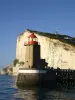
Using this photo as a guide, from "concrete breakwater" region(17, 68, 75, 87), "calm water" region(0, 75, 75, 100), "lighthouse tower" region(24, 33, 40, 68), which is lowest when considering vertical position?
"calm water" region(0, 75, 75, 100)

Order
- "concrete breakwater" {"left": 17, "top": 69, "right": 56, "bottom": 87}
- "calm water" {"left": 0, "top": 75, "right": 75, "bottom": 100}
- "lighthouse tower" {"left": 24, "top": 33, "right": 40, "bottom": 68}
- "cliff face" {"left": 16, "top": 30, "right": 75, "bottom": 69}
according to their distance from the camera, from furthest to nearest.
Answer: "cliff face" {"left": 16, "top": 30, "right": 75, "bottom": 69} → "lighthouse tower" {"left": 24, "top": 33, "right": 40, "bottom": 68} → "concrete breakwater" {"left": 17, "top": 69, "right": 56, "bottom": 87} → "calm water" {"left": 0, "top": 75, "right": 75, "bottom": 100}

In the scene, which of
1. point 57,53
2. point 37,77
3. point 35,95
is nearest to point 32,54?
point 37,77

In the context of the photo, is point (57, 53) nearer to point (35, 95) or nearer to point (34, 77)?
point (34, 77)

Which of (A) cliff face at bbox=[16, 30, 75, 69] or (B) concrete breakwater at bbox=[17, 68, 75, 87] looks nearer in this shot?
(B) concrete breakwater at bbox=[17, 68, 75, 87]

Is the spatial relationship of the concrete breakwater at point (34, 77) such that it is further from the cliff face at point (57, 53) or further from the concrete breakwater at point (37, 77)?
the cliff face at point (57, 53)

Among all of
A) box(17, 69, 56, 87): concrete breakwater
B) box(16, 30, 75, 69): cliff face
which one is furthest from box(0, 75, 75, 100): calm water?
box(16, 30, 75, 69): cliff face

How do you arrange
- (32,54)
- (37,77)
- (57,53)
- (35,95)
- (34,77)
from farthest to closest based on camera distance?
(57,53), (32,54), (37,77), (34,77), (35,95)

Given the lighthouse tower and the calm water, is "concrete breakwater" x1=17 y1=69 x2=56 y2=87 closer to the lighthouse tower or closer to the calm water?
the lighthouse tower

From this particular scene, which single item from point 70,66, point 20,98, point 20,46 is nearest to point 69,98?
point 20,98

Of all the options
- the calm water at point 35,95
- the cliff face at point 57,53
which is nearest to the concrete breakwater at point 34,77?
the calm water at point 35,95

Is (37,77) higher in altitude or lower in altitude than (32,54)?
lower

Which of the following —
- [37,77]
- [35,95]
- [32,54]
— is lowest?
[35,95]

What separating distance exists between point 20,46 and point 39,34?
12019 mm

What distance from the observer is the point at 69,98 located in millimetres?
36406
